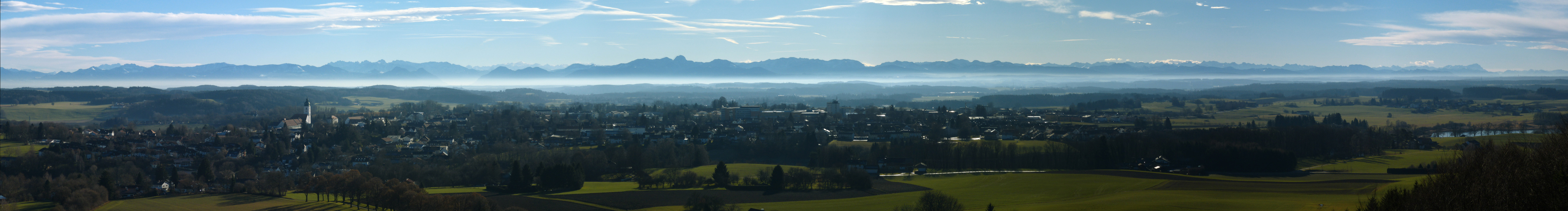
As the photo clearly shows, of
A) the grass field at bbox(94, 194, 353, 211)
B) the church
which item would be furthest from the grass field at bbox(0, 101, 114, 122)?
the grass field at bbox(94, 194, 353, 211)

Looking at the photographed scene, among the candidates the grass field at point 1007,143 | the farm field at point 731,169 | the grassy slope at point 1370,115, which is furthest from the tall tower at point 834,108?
the farm field at point 731,169

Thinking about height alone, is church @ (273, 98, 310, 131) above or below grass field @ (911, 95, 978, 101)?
below

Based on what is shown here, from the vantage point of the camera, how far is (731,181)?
3169 centimetres

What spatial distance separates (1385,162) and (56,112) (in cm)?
9615

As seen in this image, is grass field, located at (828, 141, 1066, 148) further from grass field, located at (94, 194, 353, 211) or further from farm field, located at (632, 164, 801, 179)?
grass field, located at (94, 194, 353, 211)

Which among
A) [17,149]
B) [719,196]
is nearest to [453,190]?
[719,196]

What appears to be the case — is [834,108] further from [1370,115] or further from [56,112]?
[56,112]

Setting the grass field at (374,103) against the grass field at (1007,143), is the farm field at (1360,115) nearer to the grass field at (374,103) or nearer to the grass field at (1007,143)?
the grass field at (1007,143)

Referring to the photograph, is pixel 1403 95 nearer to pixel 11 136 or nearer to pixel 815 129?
pixel 815 129

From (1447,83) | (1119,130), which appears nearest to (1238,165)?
(1119,130)

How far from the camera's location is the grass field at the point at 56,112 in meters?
72.4

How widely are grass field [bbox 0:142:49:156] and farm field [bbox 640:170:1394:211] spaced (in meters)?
35.9

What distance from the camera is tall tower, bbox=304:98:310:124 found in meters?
66.8

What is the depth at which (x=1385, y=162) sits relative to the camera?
119ft
